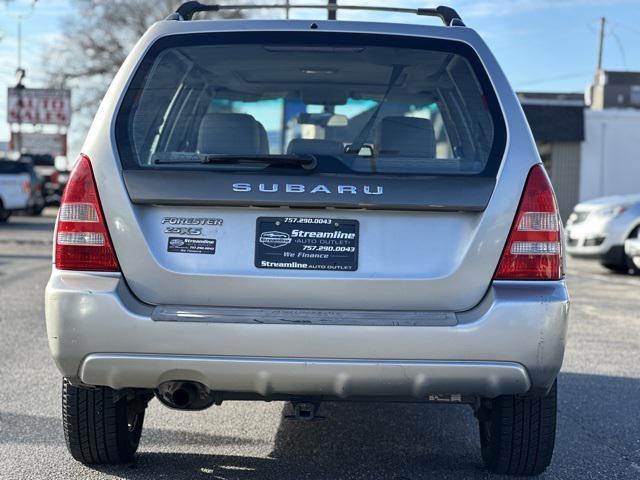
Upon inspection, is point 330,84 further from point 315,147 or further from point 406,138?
point 315,147

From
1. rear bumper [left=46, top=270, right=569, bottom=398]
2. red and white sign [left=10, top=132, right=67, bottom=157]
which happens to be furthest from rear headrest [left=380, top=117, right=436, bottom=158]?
red and white sign [left=10, top=132, right=67, bottom=157]

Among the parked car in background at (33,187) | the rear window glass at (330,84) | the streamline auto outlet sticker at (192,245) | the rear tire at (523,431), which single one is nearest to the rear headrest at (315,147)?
the rear window glass at (330,84)

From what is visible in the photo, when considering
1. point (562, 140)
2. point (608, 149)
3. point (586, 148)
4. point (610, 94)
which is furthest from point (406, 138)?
point (610, 94)

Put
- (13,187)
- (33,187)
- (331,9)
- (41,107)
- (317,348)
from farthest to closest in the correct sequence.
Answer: (41,107), (33,187), (13,187), (331,9), (317,348)

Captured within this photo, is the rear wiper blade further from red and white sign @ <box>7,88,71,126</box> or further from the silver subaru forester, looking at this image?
red and white sign @ <box>7,88,71,126</box>

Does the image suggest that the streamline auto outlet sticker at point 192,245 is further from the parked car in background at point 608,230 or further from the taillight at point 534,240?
the parked car in background at point 608,230

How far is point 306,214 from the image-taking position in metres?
3.24

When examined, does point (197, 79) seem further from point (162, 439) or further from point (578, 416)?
point (578, 416)

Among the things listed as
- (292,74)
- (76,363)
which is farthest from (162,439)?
(292,74)

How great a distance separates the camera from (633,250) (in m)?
12.0

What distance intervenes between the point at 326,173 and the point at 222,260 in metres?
0.49

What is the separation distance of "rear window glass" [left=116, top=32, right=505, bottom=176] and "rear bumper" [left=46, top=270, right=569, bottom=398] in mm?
524

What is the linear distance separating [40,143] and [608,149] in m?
27.4

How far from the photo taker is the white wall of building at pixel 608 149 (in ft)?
90.2
